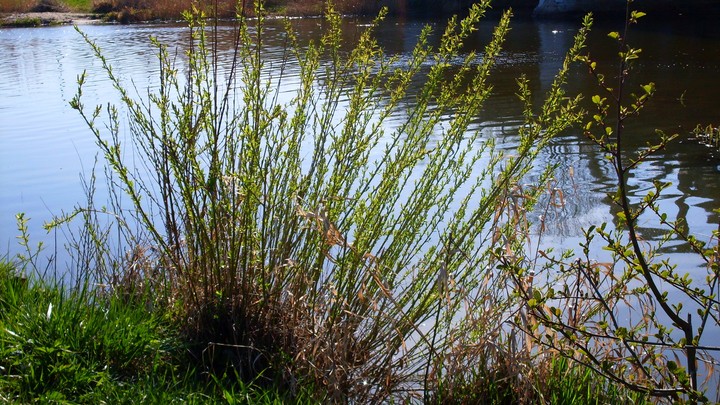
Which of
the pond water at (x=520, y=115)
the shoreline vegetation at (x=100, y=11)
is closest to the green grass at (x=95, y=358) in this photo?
the pond water at (x=520, y=115)

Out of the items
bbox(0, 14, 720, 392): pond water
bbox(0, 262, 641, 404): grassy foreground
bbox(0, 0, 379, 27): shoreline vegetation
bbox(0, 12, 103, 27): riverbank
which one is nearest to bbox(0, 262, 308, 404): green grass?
bbox(0, 262, 641, 404): grassy foreground

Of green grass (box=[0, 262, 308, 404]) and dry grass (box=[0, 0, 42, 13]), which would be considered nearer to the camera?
green grass (box=[0, 262, 308, 404])

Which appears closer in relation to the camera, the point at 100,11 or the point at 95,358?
the point at 95,358

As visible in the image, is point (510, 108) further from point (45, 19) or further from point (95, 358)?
point (45, 19)

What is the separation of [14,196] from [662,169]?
667 centimetres

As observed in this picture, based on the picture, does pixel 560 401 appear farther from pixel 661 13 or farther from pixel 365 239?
pixel 661 13

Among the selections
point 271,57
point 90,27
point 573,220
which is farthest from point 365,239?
point 90,27

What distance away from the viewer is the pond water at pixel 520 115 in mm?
7875

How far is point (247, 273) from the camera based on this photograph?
405cm

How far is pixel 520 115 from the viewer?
39.6ft

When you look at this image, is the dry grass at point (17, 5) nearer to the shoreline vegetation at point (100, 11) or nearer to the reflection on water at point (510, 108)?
the shoreline vegetation at point (100, 11)

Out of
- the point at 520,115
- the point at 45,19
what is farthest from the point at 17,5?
the point at 520,115

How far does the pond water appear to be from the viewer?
25.8 feet

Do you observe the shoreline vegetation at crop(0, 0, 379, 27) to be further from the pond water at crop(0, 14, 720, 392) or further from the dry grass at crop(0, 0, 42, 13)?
the pond water at crop(0, 14, 720, 392)
